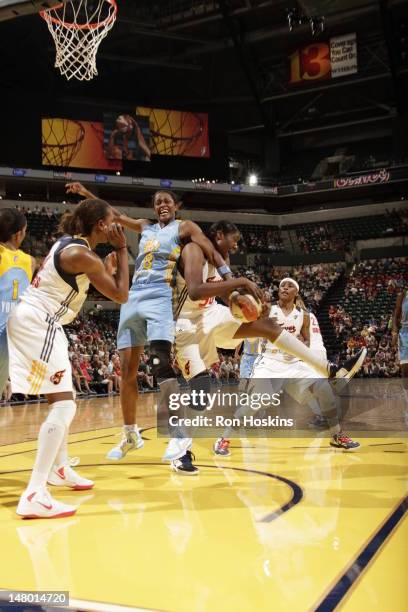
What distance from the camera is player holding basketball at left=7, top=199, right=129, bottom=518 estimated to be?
3.61 meters

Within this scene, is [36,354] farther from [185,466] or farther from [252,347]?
[252,347]

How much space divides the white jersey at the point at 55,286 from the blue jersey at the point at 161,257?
1270 mm

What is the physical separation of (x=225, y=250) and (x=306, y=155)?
2932 cm

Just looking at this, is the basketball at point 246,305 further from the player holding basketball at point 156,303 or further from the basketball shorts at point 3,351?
the basketball shorts at point 3,351

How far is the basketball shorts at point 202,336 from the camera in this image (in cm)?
504

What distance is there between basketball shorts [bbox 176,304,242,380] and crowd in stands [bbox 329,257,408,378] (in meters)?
16.3

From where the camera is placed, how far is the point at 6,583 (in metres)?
2.43

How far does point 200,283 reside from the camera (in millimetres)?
Answer: 4711

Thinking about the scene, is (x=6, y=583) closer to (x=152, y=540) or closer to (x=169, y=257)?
(x=152, y=540)

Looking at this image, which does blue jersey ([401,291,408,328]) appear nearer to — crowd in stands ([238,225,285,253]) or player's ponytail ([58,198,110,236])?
player's ponytail ([58,198,110,236])

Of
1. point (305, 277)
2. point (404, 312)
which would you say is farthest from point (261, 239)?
point (404, 312)

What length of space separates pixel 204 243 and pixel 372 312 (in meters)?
21.5

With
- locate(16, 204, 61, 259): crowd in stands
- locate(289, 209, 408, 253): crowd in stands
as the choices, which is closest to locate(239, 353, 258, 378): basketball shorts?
locate(16, 204, 61, 259): crowd in stands

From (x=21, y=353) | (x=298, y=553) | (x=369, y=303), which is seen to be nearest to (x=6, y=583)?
(x=298, y=553)
